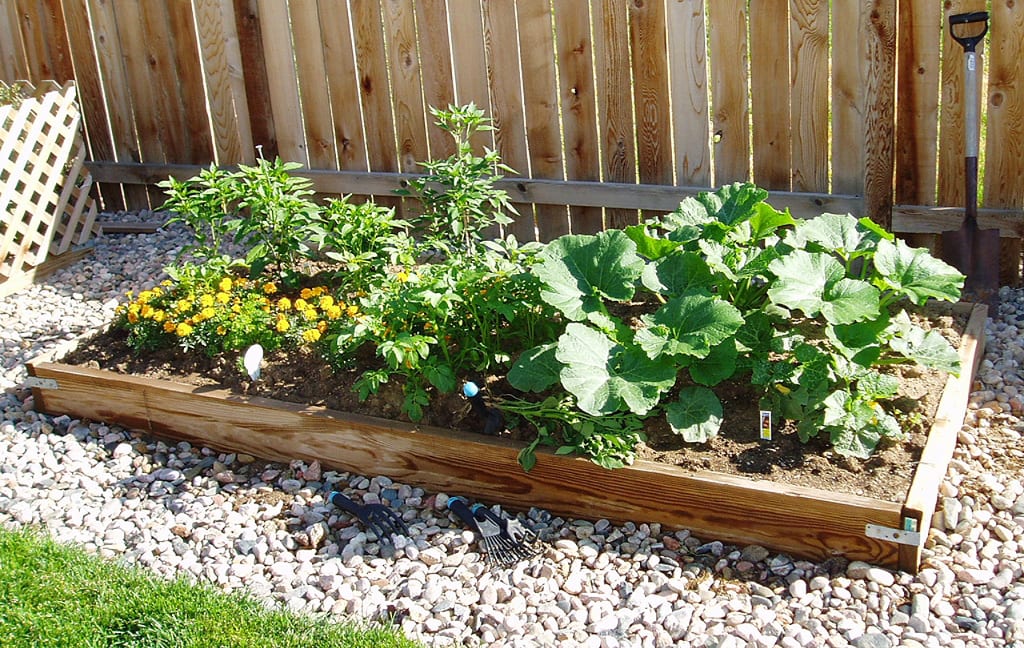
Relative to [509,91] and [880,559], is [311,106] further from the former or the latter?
[880,559]

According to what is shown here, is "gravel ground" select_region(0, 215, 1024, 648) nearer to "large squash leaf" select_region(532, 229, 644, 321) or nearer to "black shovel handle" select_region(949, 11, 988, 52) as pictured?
"large squash leaf" select_region(532, 229, 644, 321)

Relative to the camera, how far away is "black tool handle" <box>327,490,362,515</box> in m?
3.33

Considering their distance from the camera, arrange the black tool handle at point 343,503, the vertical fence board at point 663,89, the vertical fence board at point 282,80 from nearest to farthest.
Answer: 1. the black tool handle at point 343,503
2. the vertical fence board at point 663,89
3. the vertical fence board at point 282,80

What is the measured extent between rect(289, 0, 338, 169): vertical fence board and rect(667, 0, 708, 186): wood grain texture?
1.72 metres

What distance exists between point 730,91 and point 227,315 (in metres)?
2.30

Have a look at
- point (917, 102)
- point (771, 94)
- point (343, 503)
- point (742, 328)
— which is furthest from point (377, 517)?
point (917, 102)

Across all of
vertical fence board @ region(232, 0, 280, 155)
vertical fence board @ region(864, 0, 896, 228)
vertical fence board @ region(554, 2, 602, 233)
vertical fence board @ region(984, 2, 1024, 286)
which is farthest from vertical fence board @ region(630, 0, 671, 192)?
vertical fence board @ region(232, 0, 280, 155)

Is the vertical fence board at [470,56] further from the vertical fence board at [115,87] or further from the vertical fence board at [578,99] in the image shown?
the vertical fence board at [115,87]

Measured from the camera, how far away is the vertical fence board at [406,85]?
5.20 m

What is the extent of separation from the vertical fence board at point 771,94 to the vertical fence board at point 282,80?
95.9 inches

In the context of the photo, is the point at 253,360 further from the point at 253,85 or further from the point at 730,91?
the point at 253,85

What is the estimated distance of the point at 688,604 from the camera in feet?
9.29

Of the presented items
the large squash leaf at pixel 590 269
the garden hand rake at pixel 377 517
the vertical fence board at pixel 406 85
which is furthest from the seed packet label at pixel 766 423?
the vertical fence board at pixel 406 85

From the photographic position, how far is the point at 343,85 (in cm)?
546
